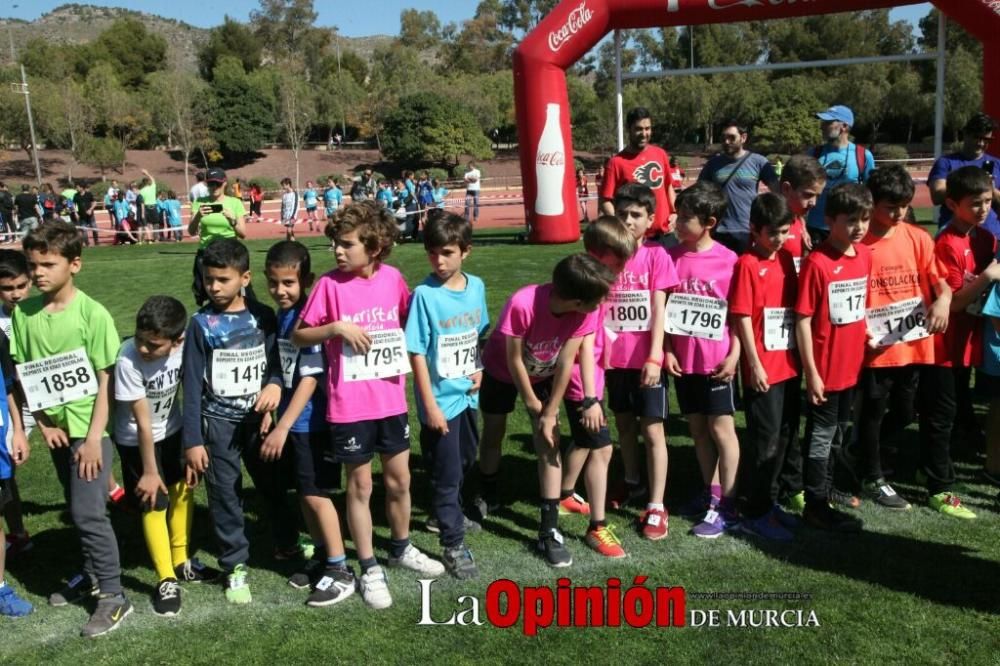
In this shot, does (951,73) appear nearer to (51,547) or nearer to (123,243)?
(123,243)

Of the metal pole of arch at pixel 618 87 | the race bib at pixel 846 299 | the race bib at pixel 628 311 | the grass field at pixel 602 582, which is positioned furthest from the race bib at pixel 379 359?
the metal pole of arch at pixel 618 87

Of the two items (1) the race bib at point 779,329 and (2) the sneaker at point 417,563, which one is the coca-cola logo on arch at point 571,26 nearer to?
(1) the race bib at point 779,329

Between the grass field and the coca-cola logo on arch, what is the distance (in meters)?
10.7

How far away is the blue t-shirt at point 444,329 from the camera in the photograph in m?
3.72

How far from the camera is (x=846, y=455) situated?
4.53 metres

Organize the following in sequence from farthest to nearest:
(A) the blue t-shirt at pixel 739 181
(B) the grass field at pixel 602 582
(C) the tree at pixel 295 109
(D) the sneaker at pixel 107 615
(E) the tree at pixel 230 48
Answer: (E) the tree at pixel 230 48, (C) the tree at pixel 295 109, (A) the blue t-shirt at pixel 739 181, (D) the sneaker at pixel 107 615, (B) the grass field at pixel 602 582

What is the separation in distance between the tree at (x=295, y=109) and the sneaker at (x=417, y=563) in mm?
50316

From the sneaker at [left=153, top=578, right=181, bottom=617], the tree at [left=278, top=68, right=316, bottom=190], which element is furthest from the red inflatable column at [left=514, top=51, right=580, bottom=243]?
the tree at [left=278, top=68, right=316, bottom=190]

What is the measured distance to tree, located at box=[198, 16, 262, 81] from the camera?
77875 millimetres

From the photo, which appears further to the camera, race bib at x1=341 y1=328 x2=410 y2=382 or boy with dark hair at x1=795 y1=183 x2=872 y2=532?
boy with dark hair at x1=795 y1=183 x2=872 y2=532

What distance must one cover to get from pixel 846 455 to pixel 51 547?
4270 mm

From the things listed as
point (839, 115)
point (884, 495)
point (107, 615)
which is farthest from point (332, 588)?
point (839, 115)

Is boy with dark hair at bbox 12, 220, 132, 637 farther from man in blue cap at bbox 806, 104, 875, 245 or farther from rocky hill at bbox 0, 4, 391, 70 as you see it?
rocky hill at bbox 0, 4, 391, 70

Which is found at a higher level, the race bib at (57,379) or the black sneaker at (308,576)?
the race bib at (57,379)
